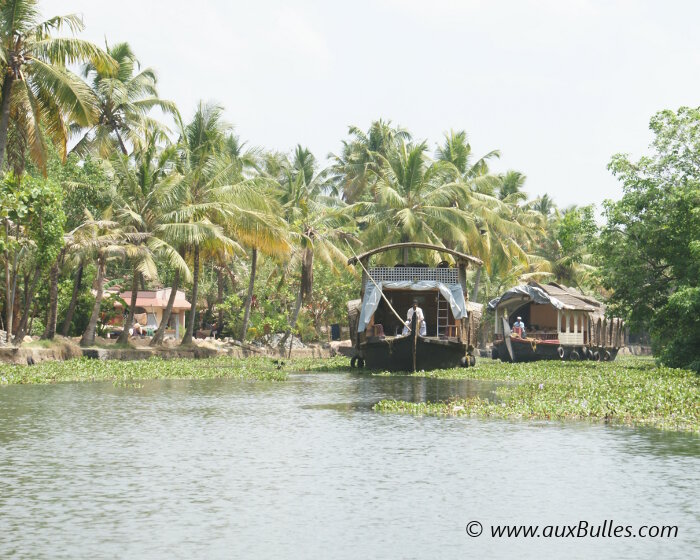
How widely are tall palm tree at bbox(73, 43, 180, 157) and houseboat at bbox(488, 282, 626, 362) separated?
16.9 meters

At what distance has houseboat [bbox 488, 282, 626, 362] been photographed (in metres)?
38.9

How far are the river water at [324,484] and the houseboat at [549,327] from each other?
2291cm

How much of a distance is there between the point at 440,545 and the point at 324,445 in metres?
5.25

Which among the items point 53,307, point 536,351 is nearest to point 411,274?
point 536,351

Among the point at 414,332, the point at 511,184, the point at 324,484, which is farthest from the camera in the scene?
the point at 511,184

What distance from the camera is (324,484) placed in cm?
1042

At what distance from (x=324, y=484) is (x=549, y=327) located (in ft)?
123

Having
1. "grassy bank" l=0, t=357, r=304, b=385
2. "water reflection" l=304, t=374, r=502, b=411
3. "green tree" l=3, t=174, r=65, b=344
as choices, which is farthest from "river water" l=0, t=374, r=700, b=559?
"green tree" l=3, t=174, r=65, b=344

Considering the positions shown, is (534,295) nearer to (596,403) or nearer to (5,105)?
(596,403)

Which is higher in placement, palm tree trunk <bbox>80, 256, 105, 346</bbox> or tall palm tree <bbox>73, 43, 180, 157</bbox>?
tall palm tree <bbox>73, 43, 180, 157</bbox>

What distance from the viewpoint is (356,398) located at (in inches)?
778

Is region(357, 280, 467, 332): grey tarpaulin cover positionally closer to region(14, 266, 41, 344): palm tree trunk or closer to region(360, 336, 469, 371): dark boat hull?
region(360, 336, 469, 371): dark boat hull

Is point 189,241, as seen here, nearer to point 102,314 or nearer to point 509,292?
point 102,314

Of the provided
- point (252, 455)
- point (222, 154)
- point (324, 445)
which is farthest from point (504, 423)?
point (222, 154)
